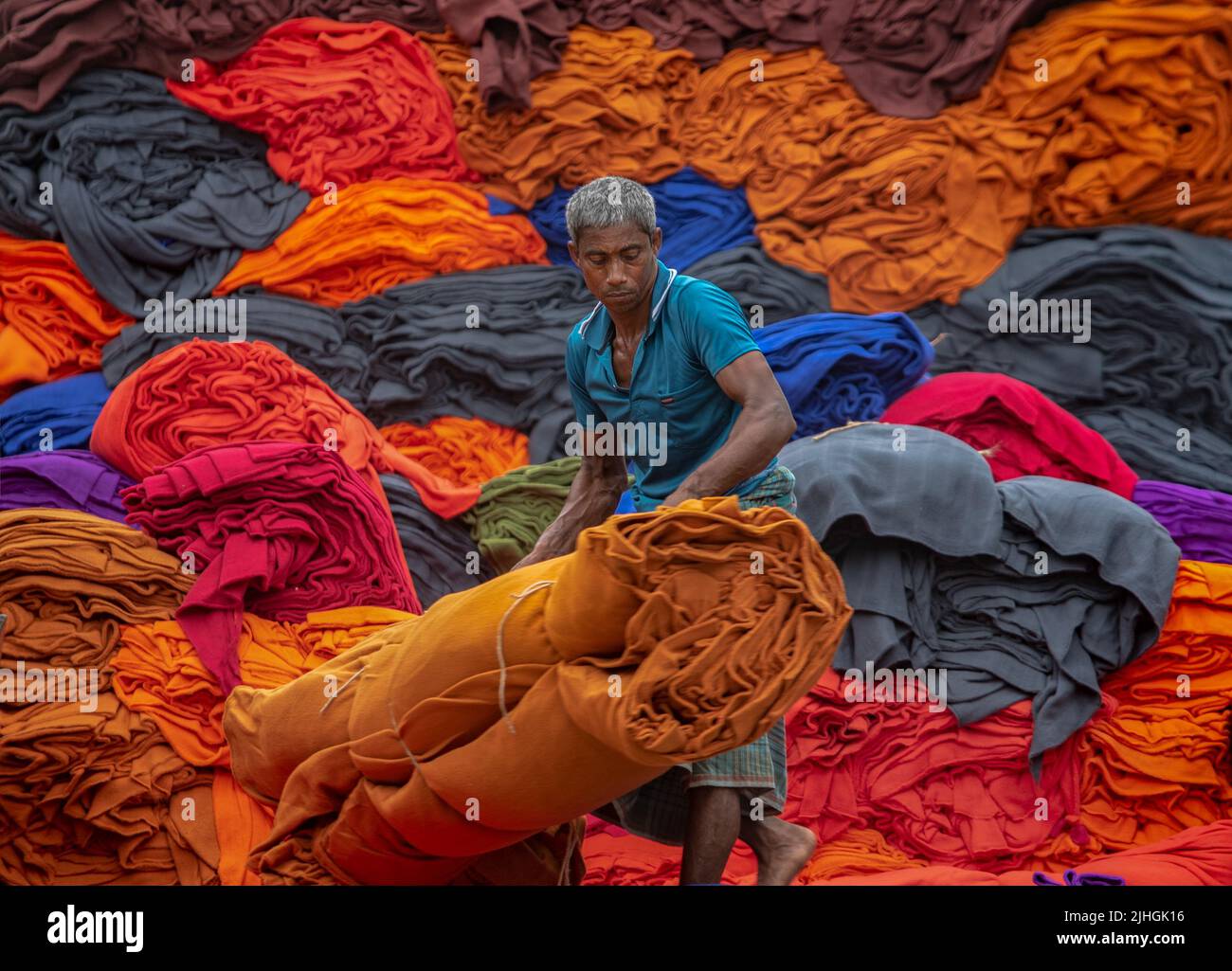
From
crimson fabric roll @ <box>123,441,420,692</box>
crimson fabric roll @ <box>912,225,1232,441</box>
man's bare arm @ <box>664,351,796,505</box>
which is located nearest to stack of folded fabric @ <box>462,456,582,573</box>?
crimson fabric roll @ <box>123,441,420,692</box>

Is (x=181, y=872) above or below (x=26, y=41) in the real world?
below

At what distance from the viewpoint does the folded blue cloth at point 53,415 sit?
564 centimetres

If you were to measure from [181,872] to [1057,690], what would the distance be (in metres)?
2.34

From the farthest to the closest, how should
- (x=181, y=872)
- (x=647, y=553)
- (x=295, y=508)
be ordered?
(x=295, y=508) < (x=181, y=872) < (x=647, y=553)

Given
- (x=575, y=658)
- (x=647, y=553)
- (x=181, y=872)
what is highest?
(x=647, y=553)

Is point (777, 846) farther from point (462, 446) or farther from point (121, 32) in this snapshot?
point (121, 32)

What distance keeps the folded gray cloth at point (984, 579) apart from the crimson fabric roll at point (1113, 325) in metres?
1.33

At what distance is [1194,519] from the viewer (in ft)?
17.0

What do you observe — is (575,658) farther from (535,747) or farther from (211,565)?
(211,565)

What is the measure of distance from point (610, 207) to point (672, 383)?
355mm

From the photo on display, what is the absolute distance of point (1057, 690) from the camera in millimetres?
4520

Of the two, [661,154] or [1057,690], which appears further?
[661,154]

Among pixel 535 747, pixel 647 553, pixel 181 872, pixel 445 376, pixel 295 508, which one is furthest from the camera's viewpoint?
pixel 445 376
